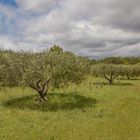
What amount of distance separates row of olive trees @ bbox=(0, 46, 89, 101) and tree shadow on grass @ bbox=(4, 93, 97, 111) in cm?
195

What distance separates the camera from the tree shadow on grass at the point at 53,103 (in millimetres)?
31453

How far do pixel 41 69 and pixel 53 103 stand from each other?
4.72m

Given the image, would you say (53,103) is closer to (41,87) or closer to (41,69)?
(41,87)

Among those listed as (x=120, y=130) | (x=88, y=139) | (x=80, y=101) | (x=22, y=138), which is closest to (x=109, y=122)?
(x=120, y=130)

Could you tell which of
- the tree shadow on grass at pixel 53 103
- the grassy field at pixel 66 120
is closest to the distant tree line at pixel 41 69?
the tree shadow on grass at pixel 53 103

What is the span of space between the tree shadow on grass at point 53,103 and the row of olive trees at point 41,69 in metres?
1.95

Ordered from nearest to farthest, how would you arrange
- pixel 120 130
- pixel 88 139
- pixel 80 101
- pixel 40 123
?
pixel 88 139 < pixel 120 130 < pixel 40 123 < pixel 80 101

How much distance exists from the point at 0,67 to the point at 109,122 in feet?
42.9

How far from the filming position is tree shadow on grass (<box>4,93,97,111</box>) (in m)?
31.5

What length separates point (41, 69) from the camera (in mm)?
31297

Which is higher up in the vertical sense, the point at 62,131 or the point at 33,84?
the point at 33,84

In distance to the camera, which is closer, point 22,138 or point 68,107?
point 22,138

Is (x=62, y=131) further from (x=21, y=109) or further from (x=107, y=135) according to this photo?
(x=21, y=109)

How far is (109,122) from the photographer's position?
946 inches
